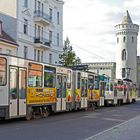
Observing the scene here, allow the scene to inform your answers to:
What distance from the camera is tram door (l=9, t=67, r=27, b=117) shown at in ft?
68.8

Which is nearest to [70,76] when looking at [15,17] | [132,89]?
[15,17]

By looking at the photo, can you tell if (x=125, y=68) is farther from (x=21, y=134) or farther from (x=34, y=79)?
(x=21, y=134)

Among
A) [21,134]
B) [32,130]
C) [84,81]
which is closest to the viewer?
[21,134]

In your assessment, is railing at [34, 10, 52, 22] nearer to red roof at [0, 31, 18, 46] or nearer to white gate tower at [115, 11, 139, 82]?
red roof at [0, 31, 18, 46]

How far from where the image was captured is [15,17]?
5159cm

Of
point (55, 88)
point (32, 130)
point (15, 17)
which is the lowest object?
point (32, 130)

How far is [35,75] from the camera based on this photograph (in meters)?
23.8

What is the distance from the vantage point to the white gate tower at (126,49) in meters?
117

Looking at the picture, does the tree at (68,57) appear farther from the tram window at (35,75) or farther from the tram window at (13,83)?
the tram window at (13,83)

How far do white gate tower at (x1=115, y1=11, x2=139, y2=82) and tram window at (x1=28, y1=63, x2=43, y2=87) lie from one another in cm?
9318

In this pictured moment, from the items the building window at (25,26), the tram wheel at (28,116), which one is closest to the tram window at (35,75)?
the tram wheel at (28,116)

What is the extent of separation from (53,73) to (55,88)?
103 cm

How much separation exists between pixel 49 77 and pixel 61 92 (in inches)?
98.8

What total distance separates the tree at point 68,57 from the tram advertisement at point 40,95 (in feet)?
117
